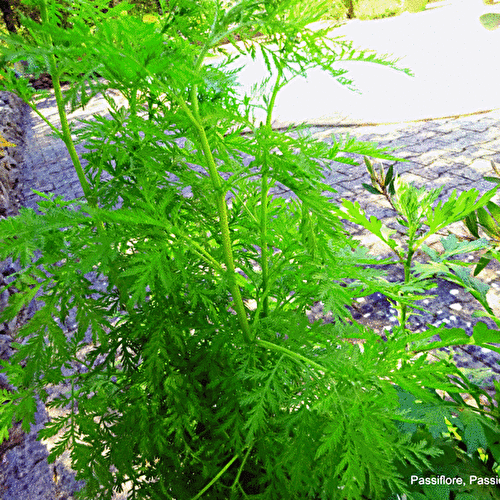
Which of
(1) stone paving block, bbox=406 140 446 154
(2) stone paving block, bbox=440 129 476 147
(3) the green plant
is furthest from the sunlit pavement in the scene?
(3) the green plant

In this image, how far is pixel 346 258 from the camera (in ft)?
3.63

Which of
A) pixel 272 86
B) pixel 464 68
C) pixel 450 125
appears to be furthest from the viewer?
pixel 464 68

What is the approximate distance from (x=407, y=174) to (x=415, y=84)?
3.95 meters

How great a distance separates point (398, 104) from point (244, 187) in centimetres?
624

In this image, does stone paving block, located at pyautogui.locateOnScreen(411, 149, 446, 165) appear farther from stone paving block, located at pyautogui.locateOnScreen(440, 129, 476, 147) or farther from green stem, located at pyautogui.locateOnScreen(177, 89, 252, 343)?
green stem, located at pyautogui.locateOnScreen(177, 89, 252, 343)

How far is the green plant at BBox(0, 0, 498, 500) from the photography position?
30.3 inches

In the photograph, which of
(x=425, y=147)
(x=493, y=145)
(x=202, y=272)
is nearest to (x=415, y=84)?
(x=425, y=147)

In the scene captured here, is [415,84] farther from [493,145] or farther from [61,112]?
[61,112]

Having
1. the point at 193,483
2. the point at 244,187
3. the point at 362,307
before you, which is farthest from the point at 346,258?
the point at 362,307

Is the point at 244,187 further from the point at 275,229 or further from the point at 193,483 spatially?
the point at 193,483

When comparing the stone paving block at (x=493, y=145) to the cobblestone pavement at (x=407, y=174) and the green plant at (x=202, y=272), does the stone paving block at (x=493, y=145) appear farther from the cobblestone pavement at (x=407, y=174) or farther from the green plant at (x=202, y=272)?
the green plant at (x=202, y=272)

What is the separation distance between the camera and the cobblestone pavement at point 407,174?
7.02 feet

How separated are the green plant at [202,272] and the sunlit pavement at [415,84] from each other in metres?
3.12

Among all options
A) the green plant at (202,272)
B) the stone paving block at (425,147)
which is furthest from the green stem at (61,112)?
the stone paving block at (425,147)
